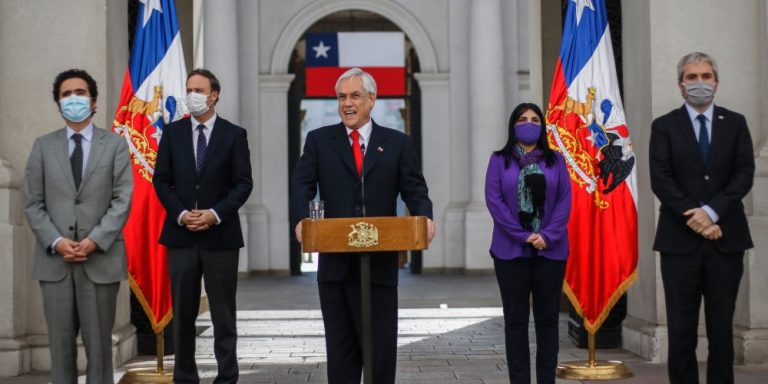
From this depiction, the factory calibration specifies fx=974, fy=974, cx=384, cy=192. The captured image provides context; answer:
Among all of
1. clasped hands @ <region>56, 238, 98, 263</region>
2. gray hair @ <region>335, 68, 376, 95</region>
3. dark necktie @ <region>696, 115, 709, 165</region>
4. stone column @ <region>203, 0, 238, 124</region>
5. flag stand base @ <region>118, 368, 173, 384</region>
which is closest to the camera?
gray hair @ <region>335, 68, 376, 95</region>

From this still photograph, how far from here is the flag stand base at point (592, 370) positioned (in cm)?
709

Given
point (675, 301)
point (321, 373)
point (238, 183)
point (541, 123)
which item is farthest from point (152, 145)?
point (675, 301)

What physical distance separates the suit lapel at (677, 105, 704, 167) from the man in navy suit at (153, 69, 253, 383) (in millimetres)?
Result: 2655

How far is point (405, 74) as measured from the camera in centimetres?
2050

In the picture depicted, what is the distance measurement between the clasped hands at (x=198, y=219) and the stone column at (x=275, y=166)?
44.2ft

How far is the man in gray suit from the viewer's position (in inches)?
211

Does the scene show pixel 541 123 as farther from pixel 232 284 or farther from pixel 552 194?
pixel 232 284

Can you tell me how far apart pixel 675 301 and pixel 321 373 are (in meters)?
2.98

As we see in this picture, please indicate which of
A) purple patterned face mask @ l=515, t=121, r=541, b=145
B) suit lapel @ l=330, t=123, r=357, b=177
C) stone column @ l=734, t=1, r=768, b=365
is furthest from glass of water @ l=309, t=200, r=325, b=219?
stone column @ l=734, t=1, r=768, b=365

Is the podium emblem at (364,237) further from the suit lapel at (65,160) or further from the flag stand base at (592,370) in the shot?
the flag stand base at (592,370)

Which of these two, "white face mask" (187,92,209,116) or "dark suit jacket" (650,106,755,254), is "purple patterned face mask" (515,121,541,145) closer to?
"dark suit jacket" (650,106,755,254)

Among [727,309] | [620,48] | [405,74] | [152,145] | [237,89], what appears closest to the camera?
[727,309]

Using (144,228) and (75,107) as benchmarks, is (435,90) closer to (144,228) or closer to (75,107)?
(144,228)

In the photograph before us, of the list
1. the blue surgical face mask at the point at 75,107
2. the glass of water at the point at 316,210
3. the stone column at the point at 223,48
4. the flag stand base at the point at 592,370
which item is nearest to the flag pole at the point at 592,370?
the flag stand base at the point at 592,370
